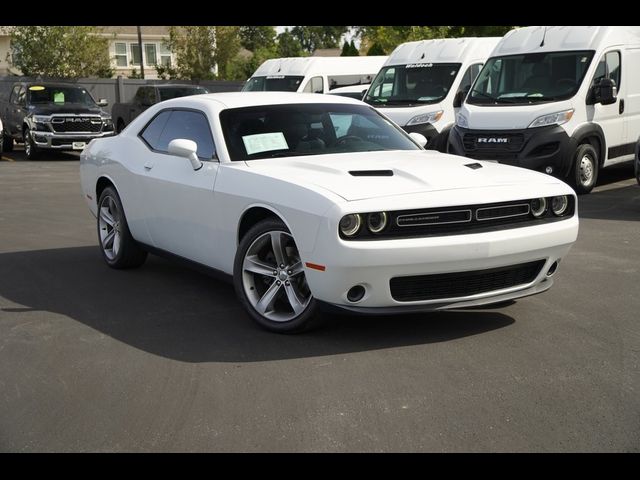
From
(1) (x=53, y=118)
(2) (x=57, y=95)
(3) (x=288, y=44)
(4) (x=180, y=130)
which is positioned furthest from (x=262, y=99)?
(3) (x=288, y=44)

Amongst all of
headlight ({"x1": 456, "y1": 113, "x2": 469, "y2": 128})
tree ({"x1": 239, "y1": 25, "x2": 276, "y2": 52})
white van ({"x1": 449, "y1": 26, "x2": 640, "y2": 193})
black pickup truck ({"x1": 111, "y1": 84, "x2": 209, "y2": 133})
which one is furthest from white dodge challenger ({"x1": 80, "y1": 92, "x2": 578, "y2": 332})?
tree ({"x1": 239, "y1": 25, "x2": 276, "y2": 52})

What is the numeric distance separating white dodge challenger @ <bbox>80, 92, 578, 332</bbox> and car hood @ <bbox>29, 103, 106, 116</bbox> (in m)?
15.8

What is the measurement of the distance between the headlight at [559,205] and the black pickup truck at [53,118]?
58.7 ft

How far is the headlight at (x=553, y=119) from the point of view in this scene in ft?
43.4

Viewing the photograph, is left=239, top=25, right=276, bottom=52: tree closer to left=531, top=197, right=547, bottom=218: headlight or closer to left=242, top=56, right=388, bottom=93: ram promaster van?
left=242, top=56, right=388, bottom=93: ram promaster van

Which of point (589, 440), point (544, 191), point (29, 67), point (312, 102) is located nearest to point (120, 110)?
point (29, 67)

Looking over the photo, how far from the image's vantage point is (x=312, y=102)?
23.5 ft

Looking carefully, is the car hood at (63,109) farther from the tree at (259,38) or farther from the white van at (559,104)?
the tree at (259,38)

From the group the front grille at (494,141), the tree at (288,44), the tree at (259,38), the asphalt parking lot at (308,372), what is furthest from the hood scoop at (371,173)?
the tree at (288,44)

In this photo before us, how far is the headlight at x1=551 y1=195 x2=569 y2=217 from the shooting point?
19.6ft

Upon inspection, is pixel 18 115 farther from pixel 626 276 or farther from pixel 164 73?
pixel 164 73

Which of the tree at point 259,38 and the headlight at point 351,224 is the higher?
the headlight at point 351,224
